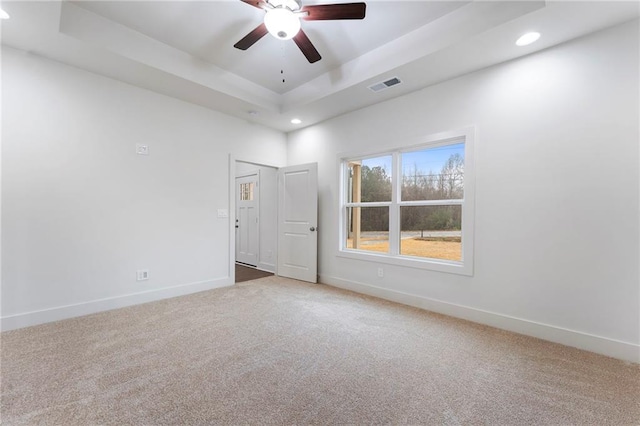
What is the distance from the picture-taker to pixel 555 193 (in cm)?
247

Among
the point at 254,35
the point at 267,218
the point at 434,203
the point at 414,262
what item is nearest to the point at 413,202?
the point at 434,203

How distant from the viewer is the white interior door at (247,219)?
5.77m

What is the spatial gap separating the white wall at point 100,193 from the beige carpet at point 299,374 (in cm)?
44

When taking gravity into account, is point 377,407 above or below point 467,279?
below

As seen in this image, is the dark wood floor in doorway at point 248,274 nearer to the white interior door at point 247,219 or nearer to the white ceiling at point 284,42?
the white interior door at point 247,219

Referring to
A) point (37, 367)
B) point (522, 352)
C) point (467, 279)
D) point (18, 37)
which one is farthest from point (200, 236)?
point (522, 352)

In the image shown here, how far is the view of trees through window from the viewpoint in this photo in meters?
3.21

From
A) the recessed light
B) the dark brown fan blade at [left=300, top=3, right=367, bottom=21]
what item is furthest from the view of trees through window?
the dark brown fan blade at [left=300, top=3, right=367, bottom=21]

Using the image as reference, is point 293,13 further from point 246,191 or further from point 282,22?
point 246,191

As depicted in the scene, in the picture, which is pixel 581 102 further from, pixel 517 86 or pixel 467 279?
pixel 467 279

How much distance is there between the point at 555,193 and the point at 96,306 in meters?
4.93

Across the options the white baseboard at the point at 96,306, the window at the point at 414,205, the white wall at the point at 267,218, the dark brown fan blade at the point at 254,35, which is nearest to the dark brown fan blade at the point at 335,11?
the dark brown fan blade at the point at 254,35

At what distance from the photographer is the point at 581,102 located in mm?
2357

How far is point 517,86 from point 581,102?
544 millimetres
